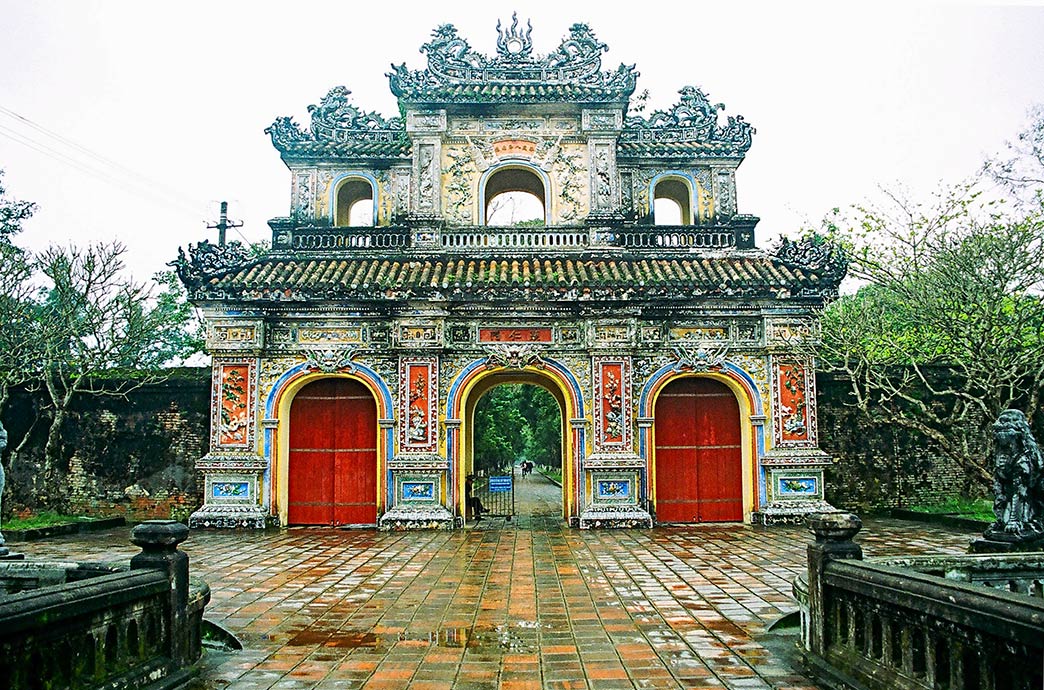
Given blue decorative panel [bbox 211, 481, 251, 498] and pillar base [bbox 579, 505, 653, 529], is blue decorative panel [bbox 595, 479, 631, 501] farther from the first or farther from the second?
blue decorative panel [bbox 211, 481, 251, 498]

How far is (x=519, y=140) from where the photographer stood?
17000mm

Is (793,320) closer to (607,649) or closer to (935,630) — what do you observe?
(607,649)

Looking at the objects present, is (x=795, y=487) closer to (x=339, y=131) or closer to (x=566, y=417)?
(x=566, y=417)

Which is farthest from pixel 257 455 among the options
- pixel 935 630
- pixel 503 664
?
pixel 935 630

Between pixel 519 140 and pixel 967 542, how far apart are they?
36.2 ft

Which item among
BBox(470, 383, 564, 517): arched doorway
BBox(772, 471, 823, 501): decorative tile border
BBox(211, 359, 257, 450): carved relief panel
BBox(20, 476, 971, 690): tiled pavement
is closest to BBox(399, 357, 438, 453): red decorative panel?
BBox(20, 476, 971, 690): tiled pavement

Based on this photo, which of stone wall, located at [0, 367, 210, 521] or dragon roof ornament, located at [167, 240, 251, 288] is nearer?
dragon roof ornament, located at [167, 240, 251, 288]

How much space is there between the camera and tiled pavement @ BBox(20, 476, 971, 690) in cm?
563

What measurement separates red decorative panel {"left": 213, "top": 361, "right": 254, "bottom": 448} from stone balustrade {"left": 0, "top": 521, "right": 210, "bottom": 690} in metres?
8.84

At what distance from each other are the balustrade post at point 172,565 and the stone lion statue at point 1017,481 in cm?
704

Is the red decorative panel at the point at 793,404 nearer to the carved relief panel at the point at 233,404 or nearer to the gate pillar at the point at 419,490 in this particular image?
the gate pillar at the point at 419,490

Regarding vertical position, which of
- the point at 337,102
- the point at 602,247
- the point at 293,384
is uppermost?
the point at 337,102

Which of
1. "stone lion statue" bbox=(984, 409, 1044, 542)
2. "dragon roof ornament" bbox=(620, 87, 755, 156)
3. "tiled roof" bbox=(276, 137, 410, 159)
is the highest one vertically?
"dragon roof ornament" bbox=(620, 87, 755, 156)

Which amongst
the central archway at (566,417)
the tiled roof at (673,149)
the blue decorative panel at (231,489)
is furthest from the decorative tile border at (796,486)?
the blue decorative panel at (231,489)
